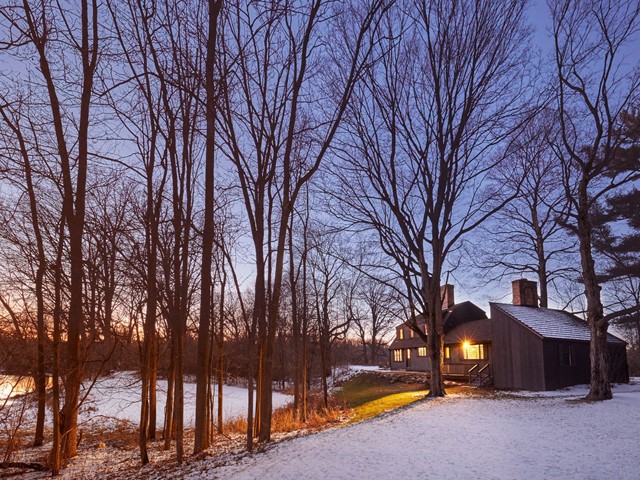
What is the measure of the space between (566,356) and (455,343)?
9472mm

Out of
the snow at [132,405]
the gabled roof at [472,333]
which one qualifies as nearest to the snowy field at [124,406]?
the snow at [132,405]

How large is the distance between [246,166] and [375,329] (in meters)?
56.3

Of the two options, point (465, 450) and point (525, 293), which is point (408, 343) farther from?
point (465, 450)

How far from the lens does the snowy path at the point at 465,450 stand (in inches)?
279

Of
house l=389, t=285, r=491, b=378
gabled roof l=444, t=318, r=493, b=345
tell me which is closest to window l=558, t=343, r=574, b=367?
gabled roof l=444, t=318, r=493, b=345

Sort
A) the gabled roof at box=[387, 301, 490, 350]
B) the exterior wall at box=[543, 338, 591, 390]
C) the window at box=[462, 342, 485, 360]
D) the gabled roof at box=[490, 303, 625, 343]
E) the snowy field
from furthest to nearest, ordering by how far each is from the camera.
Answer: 1. the gabled roof at box=[387, 301, 490, 350]
2. the window at box=[462, 342, 485, 360]
3. the gabled roof at box=[490, 303, 625, 343]
4. the exterior wall at box=[543, 338, 591, 390]
5. the snowy field

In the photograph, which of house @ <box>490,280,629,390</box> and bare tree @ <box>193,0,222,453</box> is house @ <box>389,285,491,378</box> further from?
bare tree @ <box>193,0,222,453</box>

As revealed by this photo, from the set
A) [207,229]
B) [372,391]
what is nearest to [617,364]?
[372,391]

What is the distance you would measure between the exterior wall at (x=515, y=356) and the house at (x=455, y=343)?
2.79m

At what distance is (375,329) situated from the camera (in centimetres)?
6544

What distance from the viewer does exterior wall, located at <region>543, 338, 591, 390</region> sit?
74.6 feet

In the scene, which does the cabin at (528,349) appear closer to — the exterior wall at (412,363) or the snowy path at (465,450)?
the exterior wall at (412,363)

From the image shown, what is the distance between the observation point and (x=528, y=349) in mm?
23609

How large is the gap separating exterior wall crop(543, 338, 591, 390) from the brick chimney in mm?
4389
